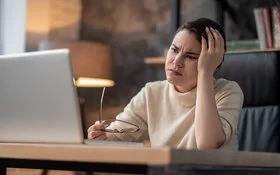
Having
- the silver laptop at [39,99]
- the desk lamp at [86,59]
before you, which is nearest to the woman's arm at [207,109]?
the silver laptop at [39,99]

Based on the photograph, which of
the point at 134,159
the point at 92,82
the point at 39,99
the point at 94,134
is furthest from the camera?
the point at 92,82

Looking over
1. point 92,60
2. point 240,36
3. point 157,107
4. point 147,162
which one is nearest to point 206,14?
point 240,36

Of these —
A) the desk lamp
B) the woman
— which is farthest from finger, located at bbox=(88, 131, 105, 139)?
the desk lamp

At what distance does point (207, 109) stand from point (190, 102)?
282 mm

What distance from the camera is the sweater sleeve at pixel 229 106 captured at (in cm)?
148

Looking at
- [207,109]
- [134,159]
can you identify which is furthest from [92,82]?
[134,159]

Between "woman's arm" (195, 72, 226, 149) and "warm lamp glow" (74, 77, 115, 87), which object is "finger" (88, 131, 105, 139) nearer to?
"woman's arm" (195, 72, 226, 149)

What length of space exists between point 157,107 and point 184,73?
19cm

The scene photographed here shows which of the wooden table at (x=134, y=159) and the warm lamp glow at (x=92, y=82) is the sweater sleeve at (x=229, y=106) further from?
the warm lamp glow at (x=92, y=82)

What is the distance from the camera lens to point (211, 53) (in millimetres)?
1511

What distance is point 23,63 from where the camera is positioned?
118 cm

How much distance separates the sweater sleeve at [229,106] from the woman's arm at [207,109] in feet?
0.26

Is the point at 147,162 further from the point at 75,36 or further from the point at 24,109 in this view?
the point at 75,36

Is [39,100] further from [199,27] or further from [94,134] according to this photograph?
[199,27]
